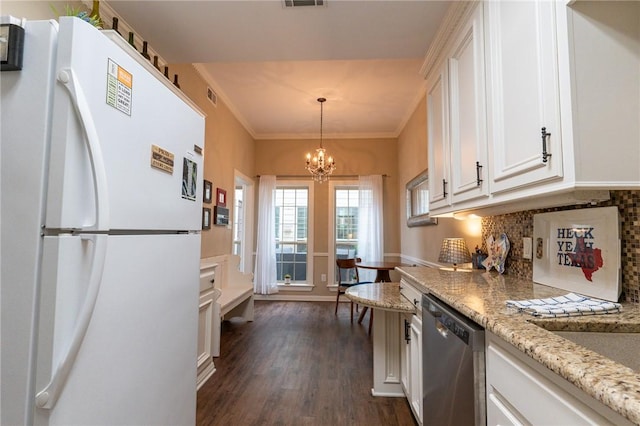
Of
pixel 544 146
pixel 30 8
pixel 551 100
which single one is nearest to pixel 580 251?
pixel 544 146

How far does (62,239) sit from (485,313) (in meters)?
1.28

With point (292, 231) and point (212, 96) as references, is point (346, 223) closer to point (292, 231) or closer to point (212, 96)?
point (292, 231)

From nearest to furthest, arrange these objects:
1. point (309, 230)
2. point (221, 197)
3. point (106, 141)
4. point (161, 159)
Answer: point (106, 141) < point (161, 159) < point (221, 197) < point (309, 230)

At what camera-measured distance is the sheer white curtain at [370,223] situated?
5059 millimetres

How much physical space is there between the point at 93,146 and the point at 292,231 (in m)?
4.67

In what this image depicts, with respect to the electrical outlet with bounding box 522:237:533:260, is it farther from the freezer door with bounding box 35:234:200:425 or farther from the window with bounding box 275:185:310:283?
the window with bounding box 275:185:310:283

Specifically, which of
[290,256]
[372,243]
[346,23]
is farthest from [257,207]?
[346,23]

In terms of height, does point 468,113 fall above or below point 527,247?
above

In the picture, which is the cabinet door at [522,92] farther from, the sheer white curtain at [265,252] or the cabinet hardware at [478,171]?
the sheer white curtain at [265,252]

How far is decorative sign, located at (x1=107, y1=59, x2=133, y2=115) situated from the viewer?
0.94 metres

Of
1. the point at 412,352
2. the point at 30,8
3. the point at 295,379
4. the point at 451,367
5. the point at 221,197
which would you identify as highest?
the point at 30,8

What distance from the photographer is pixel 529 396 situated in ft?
2.57

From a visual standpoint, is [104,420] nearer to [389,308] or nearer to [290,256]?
[389,308]

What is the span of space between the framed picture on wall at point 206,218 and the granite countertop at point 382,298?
172 cm
